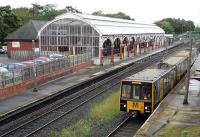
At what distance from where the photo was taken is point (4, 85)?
91.6ft

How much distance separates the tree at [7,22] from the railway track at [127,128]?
55767 millimetres

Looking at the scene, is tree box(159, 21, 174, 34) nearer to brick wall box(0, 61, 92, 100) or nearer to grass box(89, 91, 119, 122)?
brick wall box(0, 61, 92, 100)

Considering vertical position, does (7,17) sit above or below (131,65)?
above

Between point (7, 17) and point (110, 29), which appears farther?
point (7, 17)

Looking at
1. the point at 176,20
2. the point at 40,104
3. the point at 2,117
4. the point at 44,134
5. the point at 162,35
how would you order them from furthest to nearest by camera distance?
the point at 176,20 → the point at 162,35 → the point at 40,104 → the point at 2,117 → the point at 44,134

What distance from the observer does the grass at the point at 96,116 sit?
19.3 m

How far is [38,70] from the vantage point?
3419cm

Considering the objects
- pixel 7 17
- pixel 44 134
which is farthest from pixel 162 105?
pixel 7 17

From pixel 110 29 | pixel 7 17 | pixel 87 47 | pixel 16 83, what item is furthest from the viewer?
pixel 7 17

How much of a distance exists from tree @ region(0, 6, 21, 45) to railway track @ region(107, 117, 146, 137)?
183 ft

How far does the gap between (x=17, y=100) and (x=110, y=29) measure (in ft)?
109

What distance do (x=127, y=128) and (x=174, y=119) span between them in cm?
277

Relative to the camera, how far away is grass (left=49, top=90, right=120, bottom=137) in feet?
63.5

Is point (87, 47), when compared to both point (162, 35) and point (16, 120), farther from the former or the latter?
point (162, 35)
